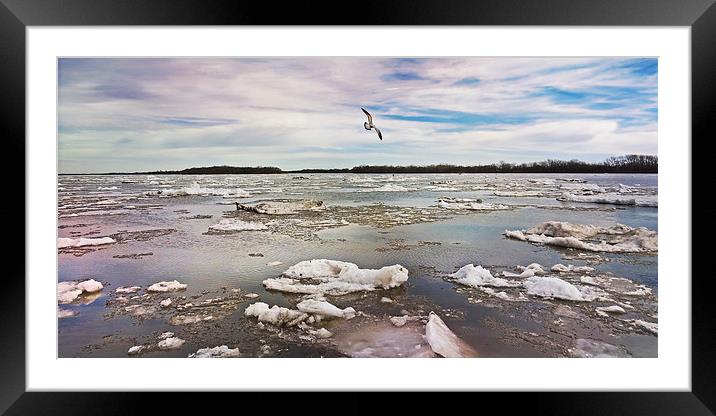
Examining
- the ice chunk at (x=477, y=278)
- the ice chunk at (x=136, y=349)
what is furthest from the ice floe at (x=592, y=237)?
the ice chunk at (x=136, y=349)

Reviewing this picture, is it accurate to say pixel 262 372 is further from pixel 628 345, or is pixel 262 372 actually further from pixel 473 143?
pixel 628 345

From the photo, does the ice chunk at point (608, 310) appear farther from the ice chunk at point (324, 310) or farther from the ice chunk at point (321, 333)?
the ice chunk at point (321, 333)

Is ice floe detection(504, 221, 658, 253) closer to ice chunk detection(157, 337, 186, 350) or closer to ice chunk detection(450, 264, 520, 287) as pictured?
ice chunk detection(450, 264, 520, 287)

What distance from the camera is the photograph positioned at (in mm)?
1706

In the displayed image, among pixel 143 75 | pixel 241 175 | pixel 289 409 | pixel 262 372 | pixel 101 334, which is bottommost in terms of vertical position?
pixel 289 409

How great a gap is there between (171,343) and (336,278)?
0.76 metres

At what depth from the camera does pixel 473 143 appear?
1.88 meters

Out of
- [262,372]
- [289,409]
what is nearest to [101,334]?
[262,372]

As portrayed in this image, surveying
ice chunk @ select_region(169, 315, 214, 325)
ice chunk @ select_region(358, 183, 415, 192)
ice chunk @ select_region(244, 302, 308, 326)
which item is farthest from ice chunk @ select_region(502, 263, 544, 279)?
ice chunk @ select_region(169, 315, 214, 325)

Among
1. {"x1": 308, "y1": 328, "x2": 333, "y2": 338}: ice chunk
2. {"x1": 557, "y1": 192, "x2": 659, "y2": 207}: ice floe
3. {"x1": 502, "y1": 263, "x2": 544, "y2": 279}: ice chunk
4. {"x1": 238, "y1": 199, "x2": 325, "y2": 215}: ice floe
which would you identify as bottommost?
{"x1": 308, "y1": 328, "x2": 333, "y2": 338}: ice chunk

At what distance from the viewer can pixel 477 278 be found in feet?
6.00

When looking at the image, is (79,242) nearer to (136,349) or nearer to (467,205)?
(136,349)
